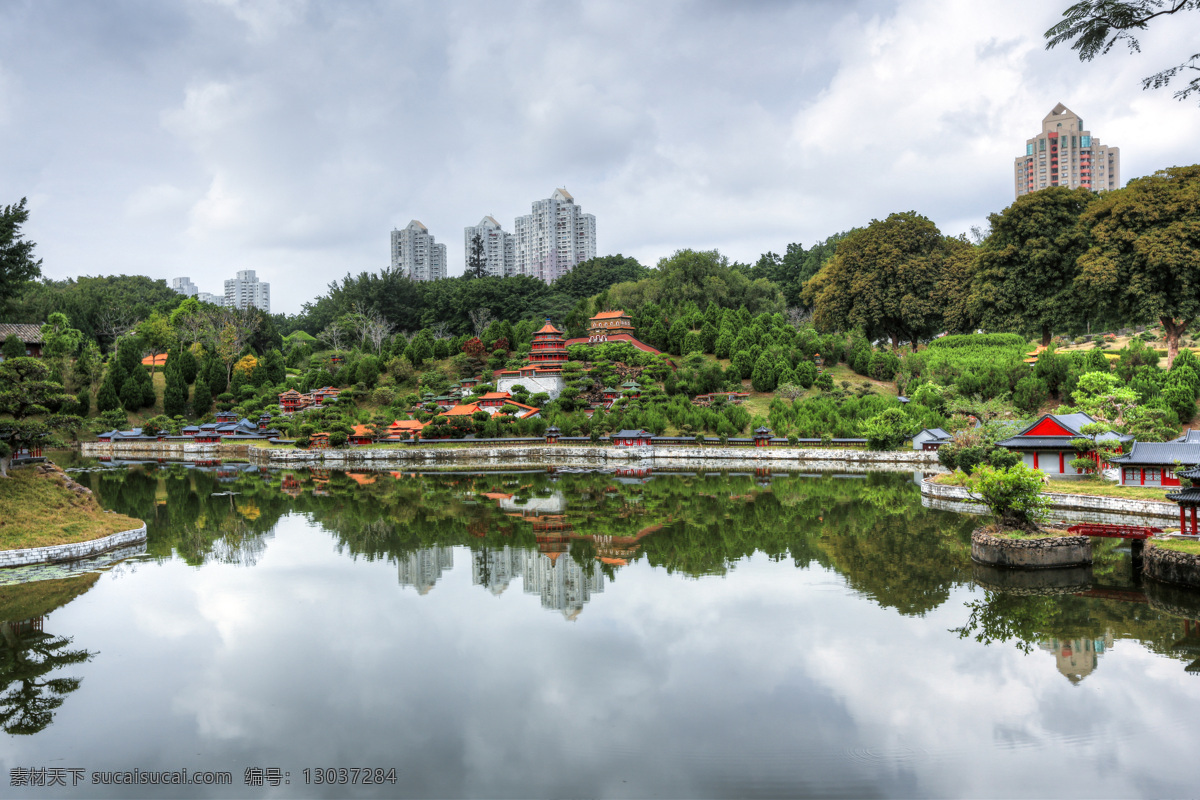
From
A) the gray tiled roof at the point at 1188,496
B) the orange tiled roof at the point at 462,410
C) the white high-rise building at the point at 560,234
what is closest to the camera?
the gray tiled roof at the point at 1188,496

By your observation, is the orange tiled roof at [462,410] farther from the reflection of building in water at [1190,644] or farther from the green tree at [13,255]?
the reflection of building in water at [1190,644]

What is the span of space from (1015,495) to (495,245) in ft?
343

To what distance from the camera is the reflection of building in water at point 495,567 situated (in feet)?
A: 50.1

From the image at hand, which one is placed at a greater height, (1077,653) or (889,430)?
(889,430)

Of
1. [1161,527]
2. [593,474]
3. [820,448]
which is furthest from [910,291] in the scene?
[1161,527]

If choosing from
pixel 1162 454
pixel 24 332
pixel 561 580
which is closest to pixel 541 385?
pixel 24 332

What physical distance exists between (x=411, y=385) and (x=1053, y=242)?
135 feet

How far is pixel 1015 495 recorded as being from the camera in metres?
16.0

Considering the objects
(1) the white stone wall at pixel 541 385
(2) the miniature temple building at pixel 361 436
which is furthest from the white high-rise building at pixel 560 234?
(2) the miniature temple building at pixel 361 436

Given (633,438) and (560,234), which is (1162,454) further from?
(560,234)

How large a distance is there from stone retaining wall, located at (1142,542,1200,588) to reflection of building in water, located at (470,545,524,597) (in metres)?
12.0

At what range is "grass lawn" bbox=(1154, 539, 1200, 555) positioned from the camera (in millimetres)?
13835

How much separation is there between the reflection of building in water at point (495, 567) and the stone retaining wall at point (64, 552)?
8.48m

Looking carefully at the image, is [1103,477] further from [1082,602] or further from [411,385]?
[411,385]
